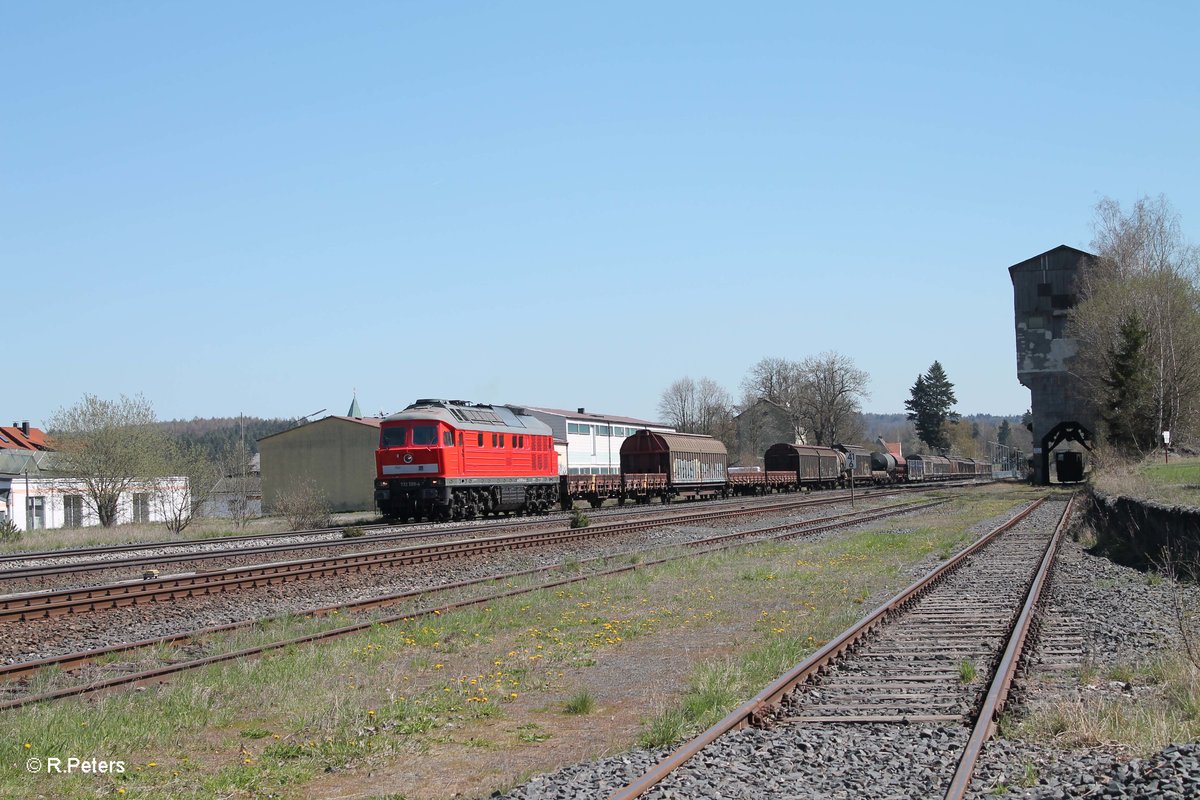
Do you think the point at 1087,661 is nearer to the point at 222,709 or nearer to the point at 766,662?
the point at 766,662

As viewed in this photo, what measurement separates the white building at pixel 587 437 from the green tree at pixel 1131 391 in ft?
103

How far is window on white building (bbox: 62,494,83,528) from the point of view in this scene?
56562 mm

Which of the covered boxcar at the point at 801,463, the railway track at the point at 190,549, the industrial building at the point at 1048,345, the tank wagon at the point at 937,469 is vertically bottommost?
the tank wagon at the point at 937,469

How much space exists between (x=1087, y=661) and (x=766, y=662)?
2909 mm

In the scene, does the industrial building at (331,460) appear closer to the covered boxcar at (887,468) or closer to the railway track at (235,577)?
the railway track at (235,577)

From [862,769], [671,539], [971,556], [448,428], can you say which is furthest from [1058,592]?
[448,428]

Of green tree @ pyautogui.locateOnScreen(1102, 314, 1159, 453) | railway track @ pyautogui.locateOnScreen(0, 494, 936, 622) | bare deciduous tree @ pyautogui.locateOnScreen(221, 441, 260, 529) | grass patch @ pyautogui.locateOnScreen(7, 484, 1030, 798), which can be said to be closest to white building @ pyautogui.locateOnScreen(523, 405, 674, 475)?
bare deciduous tree @ pyautogui.locateOnScreen(221, 441, 260, 529)

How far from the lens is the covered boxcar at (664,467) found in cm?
4928

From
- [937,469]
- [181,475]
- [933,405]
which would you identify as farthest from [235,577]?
[933,405]

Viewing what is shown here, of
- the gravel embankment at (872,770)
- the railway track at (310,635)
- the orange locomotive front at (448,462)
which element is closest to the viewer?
the gravel embankment at (872,770)

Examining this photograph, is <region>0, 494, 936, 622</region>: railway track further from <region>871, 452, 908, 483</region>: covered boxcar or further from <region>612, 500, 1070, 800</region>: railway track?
<region>871, 452, 908, 483</region>: covered boxcar

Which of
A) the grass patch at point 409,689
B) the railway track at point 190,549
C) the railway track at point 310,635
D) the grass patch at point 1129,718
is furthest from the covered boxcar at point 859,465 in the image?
the grass patch at point 1129,718

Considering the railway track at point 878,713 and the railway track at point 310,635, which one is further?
the railway track at point 310,635

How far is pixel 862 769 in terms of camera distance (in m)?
6.50
